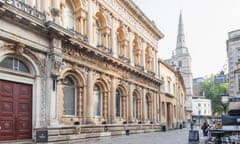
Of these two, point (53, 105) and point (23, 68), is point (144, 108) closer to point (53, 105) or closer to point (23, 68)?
point (53, 105)

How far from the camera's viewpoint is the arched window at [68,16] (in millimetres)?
18416

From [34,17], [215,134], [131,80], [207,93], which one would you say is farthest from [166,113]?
[207,93]

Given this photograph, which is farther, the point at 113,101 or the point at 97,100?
the point at 113,101

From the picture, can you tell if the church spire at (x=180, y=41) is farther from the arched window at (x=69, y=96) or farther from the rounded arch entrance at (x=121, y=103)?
Result: the arched window at (x=69, y=96)

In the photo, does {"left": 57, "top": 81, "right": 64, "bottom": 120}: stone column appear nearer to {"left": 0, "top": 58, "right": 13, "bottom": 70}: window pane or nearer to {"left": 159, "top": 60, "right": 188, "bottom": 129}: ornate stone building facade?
{"left": 0, "top": 58, "right": 13, "bottom": 70}: window pane

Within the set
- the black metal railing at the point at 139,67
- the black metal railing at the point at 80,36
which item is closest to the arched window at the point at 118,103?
the black metal railing at the point at 139,67

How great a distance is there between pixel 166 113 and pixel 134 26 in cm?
1418

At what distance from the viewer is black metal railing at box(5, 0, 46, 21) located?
1328 cm

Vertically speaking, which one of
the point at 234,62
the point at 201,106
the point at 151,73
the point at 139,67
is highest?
the point at 234,62

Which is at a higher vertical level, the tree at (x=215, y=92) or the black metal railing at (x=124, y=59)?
the black metal railing at (x=124, y=59)

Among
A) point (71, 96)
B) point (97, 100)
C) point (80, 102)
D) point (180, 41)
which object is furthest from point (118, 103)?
point (180, 41)

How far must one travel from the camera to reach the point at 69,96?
17.6 meters

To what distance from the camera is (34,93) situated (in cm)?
1441

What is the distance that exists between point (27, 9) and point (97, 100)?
8.67 metres
